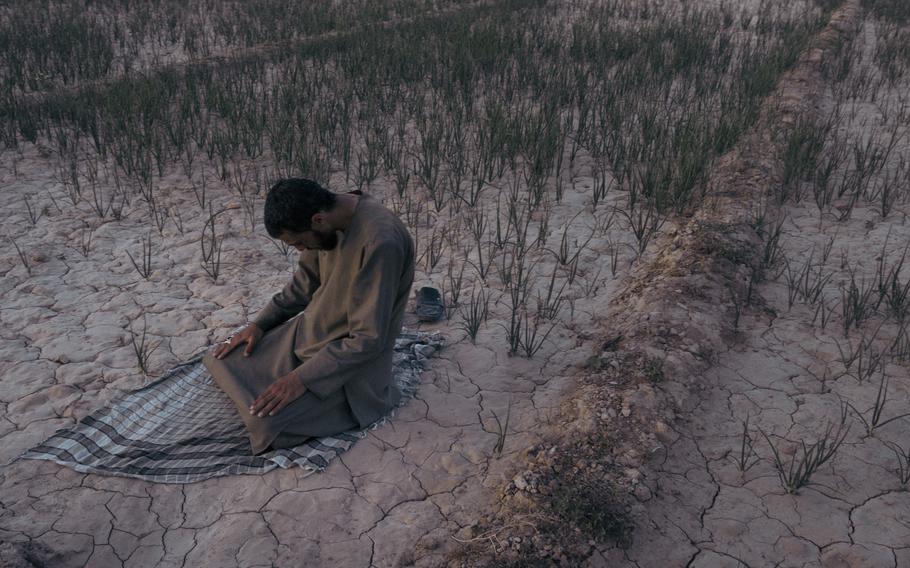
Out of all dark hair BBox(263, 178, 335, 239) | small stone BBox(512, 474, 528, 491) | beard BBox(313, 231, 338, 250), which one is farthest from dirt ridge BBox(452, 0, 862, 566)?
dark hair BBox(263, 178, 335, 239)

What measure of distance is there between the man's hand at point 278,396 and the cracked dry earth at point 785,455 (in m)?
1.19

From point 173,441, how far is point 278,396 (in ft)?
1.58

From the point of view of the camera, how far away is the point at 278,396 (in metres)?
2.60

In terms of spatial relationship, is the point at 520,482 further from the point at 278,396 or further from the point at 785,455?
the point at 785,455

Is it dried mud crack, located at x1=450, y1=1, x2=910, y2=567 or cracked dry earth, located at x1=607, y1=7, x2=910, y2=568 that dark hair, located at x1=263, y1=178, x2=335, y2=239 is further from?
cracked dry earth, located at x1=607, y1=7, x2=910, y2=568

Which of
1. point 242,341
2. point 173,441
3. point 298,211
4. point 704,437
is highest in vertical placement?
point 298,211

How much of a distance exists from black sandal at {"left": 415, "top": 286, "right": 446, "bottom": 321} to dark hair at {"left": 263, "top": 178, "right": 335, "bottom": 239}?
1.26 metres

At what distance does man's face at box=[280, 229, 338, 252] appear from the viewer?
8.08ft

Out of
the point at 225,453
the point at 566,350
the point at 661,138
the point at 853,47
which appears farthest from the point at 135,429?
the point at 853,47

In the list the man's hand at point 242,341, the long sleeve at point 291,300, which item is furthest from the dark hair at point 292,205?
the man's hand at point 242,341

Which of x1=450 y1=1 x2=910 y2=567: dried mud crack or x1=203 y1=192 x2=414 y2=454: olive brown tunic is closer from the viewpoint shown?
x1=450 y1=1 x2=910 y2=567: dried mud crack

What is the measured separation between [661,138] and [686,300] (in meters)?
2.20

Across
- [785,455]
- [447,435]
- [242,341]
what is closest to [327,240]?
Answer: [242,341]

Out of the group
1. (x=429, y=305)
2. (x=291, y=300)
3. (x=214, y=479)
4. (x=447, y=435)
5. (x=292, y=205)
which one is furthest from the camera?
(x=429, y=305)
